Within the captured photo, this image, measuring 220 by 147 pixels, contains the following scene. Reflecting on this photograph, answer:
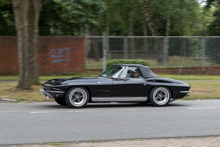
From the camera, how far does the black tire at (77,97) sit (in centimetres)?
901

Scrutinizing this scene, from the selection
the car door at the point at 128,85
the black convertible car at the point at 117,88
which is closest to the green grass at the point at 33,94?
the black convertible car at the point at 117,88

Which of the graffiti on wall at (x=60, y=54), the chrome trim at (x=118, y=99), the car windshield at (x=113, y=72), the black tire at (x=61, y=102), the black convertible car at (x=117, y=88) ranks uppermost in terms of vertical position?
the graffiti on wall at (x=60, y=54)

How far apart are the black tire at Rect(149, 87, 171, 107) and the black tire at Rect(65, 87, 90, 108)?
2.03 m

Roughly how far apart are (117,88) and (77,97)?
1.20 metres

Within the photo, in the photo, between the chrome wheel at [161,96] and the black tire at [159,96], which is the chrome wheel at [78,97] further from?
the chrome wheel at [161,96]

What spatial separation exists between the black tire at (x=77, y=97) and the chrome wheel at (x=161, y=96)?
2.15m

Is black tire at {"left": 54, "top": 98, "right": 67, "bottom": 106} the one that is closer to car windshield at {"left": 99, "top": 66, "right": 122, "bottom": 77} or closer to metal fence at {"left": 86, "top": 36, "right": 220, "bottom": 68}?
car windshield at {"left": 99, "top": 66, "right": 122, "bottom": 77}

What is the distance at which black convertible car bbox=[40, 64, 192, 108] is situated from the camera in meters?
9.03

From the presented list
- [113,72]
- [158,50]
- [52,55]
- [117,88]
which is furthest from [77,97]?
[158,50]

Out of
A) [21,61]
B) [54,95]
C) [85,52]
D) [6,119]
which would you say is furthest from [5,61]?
[6,119]

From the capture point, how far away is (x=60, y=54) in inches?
829

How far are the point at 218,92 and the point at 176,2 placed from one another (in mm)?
12672

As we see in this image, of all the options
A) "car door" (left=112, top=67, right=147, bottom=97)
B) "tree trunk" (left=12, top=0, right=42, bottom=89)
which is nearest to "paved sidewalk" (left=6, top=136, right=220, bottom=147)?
"car door" (left=112, top=67, right=147, bottom=97)

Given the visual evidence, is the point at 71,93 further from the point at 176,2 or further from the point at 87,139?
the point at 176,2
